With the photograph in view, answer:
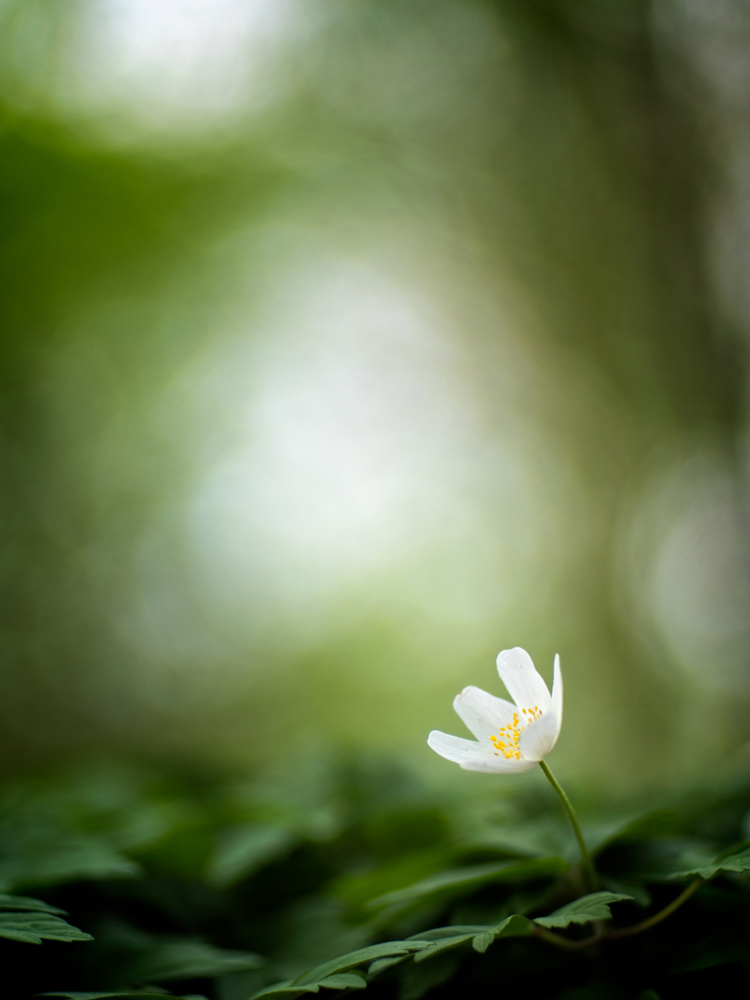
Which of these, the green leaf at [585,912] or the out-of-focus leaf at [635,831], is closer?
the green leaf at [585,912]

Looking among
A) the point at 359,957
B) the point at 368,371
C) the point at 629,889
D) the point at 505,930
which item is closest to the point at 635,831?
the point at 629,889

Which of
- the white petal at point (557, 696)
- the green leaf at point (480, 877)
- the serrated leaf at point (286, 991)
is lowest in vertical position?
the serrated leaf at point (286, 991)

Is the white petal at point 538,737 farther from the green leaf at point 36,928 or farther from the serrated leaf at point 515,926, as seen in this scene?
the green leaf at point 36,928

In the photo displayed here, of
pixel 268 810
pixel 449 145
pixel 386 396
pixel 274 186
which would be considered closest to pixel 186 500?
pixel 386 396

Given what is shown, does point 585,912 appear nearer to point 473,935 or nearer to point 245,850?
point 473,935

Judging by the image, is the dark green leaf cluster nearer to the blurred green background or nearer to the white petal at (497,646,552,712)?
the white petal at (497,646,552,712)

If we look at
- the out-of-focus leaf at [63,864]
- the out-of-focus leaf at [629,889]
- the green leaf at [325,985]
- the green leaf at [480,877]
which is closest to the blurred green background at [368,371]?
the out-of-focus leaf at [63,864]

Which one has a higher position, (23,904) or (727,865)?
(23,904)

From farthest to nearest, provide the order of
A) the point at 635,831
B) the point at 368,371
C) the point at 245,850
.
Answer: the point at 368,371, the point at 245,850, the point at 635,831
